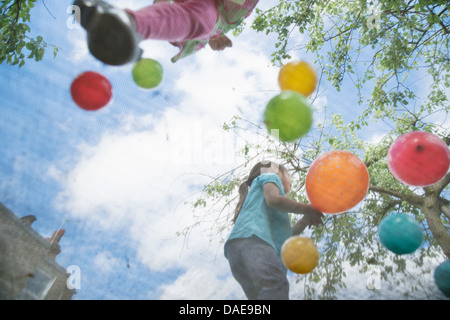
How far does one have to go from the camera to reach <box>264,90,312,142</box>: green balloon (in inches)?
43.8

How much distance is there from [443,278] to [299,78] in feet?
3.45

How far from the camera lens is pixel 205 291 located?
4.31ft

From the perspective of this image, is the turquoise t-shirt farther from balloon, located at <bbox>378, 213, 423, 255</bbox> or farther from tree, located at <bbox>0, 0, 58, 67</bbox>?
tree, located at <bbox>0, 0, 58, 67</bbox>

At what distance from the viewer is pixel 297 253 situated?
3.36ft

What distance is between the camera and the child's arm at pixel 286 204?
3.37 ft

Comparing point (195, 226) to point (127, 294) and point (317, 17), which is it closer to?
point (127, 294)

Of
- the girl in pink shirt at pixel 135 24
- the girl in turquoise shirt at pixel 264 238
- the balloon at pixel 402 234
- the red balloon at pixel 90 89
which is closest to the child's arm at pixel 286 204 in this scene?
the girl in turquoise shirt at pixel 264 238

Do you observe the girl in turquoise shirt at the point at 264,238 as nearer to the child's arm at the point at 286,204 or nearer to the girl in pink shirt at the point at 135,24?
the child's arm at the point at 286,204

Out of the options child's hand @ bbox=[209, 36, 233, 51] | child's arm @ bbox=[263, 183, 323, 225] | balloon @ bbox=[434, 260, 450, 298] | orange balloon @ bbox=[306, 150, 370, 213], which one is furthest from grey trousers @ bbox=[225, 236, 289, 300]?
child's hand @ bbox=[209, 36, 233, 51]

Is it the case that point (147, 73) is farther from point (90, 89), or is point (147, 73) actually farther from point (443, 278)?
point (443, 278)

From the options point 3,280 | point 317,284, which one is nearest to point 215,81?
point 3,280

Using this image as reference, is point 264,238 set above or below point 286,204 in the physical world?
below

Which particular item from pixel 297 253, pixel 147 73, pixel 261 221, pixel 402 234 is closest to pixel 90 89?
pixel 147 73

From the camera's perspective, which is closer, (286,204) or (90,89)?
(286,204)
